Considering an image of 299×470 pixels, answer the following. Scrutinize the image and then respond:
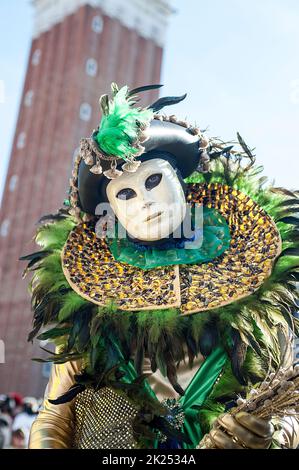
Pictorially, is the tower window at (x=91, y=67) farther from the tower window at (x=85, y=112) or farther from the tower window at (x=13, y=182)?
the tower window at (x=13, y=182)

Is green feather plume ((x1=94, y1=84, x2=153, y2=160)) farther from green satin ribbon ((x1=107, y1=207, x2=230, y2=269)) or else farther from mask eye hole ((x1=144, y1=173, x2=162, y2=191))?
green satin ribbon ((x1=107, y1=207, x2=230, y2=269))

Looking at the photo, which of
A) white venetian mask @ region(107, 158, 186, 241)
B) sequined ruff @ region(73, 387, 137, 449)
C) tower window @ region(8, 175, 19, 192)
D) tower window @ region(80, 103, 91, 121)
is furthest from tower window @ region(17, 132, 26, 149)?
sequined ruff @ region(73, 387, 137, 449)

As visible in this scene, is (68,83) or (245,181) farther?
(68,83)

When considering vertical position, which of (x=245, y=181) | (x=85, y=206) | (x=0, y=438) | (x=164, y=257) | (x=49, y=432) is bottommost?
(x=0, y=438)

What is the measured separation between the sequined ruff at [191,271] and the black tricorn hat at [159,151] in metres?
0.17

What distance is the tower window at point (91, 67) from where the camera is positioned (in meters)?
27.0

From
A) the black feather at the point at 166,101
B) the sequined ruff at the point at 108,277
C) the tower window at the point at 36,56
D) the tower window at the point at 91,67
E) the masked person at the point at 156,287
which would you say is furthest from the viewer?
the tower window at the point at 36,56

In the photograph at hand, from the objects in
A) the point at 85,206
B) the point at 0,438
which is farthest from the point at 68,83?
the point at 85,206

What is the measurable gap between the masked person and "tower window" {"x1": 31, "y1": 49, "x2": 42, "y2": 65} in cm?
2816

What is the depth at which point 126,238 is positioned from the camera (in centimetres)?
265

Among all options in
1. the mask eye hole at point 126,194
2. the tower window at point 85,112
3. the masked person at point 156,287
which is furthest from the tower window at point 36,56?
the mask eye hole at point 126,194

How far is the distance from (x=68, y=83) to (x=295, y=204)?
25.7 m

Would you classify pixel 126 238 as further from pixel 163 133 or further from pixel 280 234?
pixel 280 234
